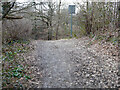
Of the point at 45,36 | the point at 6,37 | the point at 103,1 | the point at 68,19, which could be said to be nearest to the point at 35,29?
the point at 45,36

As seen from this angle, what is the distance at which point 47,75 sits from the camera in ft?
19.3

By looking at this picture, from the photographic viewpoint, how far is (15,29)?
10.6m

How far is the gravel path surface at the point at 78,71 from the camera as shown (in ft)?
16.7

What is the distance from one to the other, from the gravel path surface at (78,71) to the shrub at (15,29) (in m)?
3.28

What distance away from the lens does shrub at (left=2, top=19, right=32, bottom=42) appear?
9.89 metres

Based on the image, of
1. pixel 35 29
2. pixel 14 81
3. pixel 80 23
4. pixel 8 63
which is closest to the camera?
pixel 14 81

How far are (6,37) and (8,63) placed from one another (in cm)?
401

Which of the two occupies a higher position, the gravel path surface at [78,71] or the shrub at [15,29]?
the shrub at [15,29]

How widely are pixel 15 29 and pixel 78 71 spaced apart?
6.26 metres

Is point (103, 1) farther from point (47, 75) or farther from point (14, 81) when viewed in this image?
point (14, 81)

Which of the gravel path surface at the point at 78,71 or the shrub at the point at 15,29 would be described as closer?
the gravel path surface at the point at 78,71

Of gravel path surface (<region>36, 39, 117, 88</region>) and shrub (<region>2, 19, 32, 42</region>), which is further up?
shrub (<region>2, 19, 32, 42</region>)

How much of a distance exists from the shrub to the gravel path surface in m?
3.28

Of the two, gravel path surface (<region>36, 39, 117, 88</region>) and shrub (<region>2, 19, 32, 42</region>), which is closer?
gravel path surface (<region>36, 39, 117, 88</region>)
